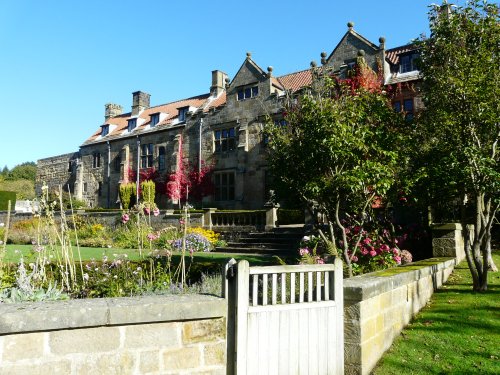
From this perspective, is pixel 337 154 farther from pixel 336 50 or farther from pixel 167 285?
pixel 336 50

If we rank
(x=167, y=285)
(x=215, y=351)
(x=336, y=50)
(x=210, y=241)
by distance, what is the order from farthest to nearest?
(x=336, y=50) → (x=210, y=241) → (x=167, y=285) → (x=215, y=351)

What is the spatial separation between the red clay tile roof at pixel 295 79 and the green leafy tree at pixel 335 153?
1623cm

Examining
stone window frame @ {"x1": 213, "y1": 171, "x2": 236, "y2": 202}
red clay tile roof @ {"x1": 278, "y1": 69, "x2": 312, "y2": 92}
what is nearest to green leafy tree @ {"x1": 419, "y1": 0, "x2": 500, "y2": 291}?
red clay tile roof @ {"x1": 278, "y1": 69, "x2": 312, "y2": 92}

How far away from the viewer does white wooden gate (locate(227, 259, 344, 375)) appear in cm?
388

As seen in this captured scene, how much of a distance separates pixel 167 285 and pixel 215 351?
256cm

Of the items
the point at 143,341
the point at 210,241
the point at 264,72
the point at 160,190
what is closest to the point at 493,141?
the point at 143,341

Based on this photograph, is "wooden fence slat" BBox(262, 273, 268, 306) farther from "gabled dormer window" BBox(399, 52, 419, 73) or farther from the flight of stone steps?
"gabled dormer window" BBox(399, 52, 419, 73)

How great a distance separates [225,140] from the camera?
2769 cm

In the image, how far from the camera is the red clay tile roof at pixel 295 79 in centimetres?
2590

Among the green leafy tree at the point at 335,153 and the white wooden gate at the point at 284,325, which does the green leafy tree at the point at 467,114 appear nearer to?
the green leafy tree at the point at 335,153

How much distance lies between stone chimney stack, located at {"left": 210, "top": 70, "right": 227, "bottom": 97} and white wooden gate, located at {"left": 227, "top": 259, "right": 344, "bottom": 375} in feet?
92.4

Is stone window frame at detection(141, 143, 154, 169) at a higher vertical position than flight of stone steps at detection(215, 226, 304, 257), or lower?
higher

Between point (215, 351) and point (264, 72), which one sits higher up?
point (264, 72)

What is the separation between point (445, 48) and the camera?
28.5ft
